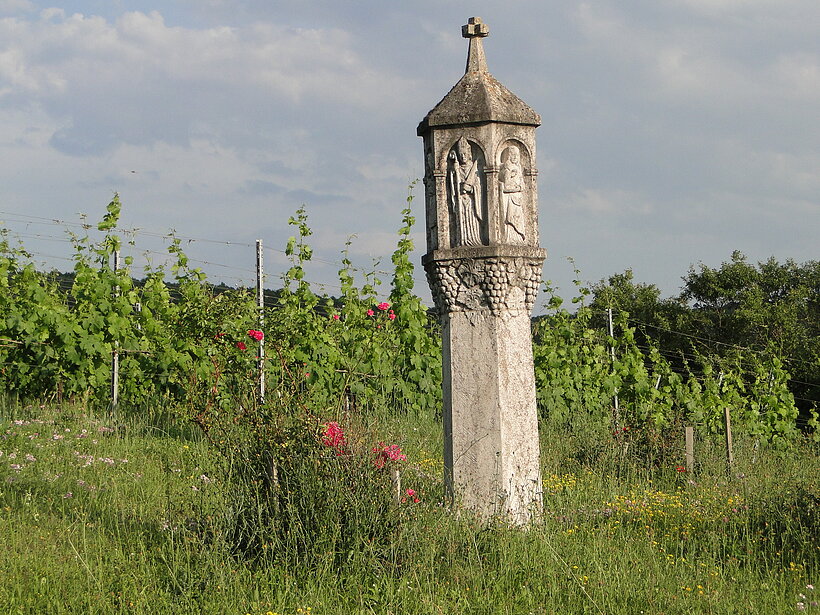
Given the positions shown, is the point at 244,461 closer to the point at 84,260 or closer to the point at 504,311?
the point at 504,311

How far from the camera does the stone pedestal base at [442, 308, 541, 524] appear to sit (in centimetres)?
617

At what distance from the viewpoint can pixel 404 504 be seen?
17.6ft

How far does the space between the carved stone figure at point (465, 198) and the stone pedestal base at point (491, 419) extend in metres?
0.59

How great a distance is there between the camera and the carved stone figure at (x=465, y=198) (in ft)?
21.0

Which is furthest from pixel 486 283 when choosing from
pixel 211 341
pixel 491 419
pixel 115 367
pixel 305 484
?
pixel 115 367

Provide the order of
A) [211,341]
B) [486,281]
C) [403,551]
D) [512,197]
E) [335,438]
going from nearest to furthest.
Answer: [403,551] → [335,438] → [486,281] → [512,197] → [211,341]

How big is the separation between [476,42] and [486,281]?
6.38 feet

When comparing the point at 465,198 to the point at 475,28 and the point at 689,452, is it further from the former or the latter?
the point at 689,452

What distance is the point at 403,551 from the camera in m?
5.10

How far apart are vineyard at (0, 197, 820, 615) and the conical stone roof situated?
224 centimetres

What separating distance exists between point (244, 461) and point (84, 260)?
19.2 feet

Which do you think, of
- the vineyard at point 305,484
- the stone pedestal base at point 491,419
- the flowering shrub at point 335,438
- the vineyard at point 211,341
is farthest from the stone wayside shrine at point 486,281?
the vineyard at point 211,341

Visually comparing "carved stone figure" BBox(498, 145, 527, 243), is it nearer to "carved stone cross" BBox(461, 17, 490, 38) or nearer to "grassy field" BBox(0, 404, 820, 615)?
"carved stone cross" BBox(461, 17, 490, 38)

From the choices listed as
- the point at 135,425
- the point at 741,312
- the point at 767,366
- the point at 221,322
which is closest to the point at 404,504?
the point at 221,322
